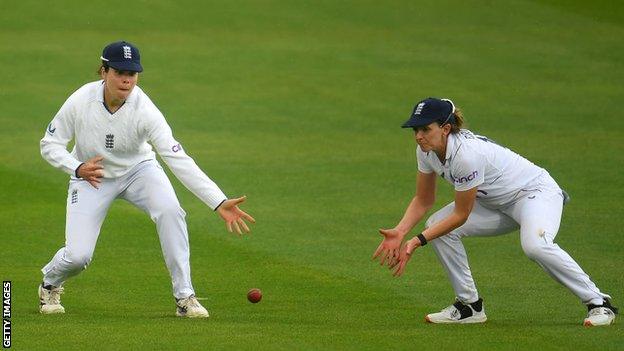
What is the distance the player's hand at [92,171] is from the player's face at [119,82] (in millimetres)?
552

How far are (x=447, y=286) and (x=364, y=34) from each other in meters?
17.4

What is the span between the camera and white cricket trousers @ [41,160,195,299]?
1191 cm

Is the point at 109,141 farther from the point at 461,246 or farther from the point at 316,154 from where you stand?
the point at 316,154

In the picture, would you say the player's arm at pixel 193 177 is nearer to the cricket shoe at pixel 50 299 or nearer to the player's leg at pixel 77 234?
the player's leg at pixel 77 234

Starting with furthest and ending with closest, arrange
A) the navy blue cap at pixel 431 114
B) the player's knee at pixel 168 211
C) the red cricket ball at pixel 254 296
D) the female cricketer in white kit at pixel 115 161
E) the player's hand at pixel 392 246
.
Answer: the red cricket ball at pixel 254 296, the player's knee at pixel 168 211, the female cricketer in white kit at pixel 115 161, the player's hand at pixel 392 246, the navy blue cap at pixel 431 114

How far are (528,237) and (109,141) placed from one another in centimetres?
355

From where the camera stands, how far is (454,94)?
1024 inches

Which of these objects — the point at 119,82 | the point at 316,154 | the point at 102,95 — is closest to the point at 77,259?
the point at 102,95

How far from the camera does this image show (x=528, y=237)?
1148 cm

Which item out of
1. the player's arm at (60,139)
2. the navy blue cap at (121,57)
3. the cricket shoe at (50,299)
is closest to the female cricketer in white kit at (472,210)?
the navy blue cap at (121,57)

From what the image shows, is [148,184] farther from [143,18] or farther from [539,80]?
[143,18]

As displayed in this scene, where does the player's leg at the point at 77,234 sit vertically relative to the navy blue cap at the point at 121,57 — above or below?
below

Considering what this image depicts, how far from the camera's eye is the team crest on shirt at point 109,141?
11945mm

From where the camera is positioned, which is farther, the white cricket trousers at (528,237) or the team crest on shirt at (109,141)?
the team crest on shirt at (109,141)
